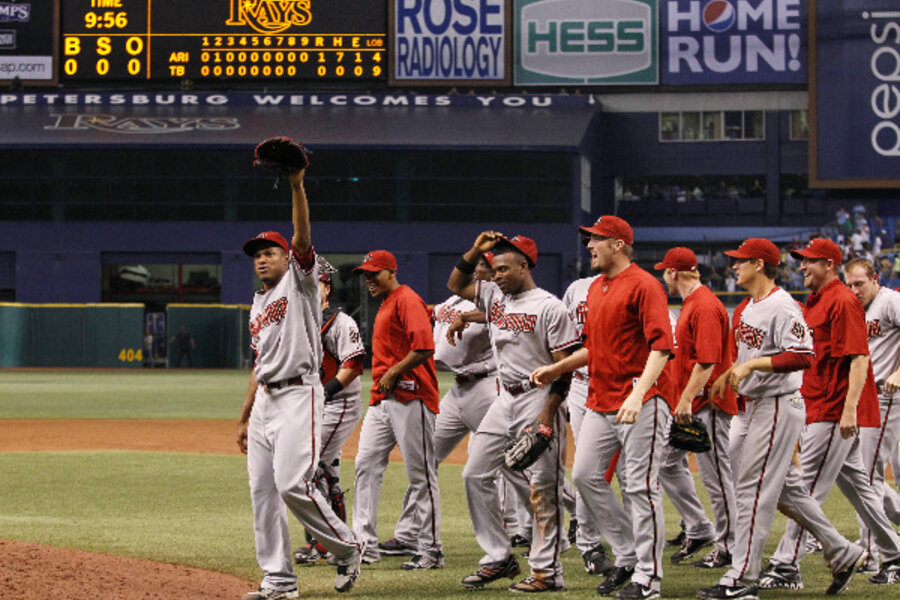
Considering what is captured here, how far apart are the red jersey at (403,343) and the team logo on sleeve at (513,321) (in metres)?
0.94

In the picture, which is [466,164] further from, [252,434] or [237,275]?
[252,434]

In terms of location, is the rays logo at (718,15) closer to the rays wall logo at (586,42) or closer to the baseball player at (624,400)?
the rays wall logo at (586,42)

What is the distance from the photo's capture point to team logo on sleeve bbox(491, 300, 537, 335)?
24.5ft

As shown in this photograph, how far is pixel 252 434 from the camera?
7004 mm

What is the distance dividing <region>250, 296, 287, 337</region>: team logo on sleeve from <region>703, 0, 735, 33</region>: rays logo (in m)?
39.7

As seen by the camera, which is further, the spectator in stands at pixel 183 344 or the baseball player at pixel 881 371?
the spectator in stands at pixel 183 344

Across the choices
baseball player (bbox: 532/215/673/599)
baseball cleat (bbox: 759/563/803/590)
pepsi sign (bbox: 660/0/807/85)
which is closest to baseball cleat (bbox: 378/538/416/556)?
baseball player (bbox: 532/215/673/599)

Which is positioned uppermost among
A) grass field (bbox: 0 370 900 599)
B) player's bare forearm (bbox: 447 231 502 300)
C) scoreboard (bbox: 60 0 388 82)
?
scoreboard (bbox: 60 0 388 82)

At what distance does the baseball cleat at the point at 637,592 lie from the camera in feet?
22.2

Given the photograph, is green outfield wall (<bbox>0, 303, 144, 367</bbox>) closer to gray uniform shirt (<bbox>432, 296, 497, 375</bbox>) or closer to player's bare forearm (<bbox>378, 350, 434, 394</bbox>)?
gray uniform shirt (<bbox>432, 296, 497, 375</bbox>)

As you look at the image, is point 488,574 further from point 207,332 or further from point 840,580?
point 207,332

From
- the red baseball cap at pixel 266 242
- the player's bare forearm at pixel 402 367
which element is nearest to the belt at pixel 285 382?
the red baseball cap at pixel 266 242

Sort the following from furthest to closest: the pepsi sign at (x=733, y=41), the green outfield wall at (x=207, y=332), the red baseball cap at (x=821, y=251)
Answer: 1. the pepsi sign at (x=733, y=41)
2. the green outfield wall at (x=207, y=332)
3. the red baseball cap at (x=821, y=251)

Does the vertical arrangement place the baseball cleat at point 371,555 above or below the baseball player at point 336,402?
below
